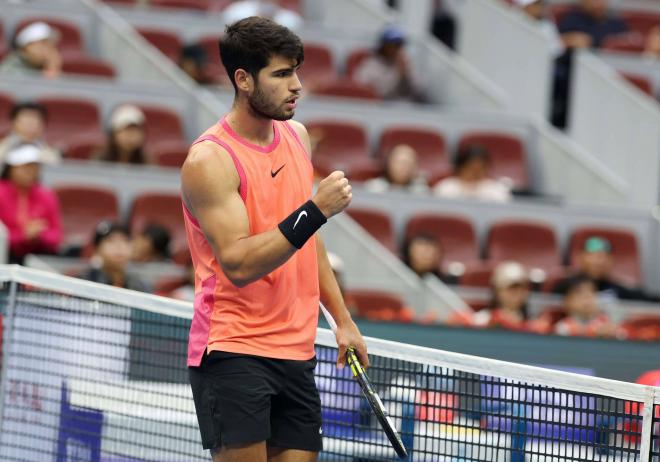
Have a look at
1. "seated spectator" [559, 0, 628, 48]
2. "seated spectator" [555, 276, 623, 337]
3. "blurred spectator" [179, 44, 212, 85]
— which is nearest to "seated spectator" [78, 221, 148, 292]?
"seated spectator" [555, 276, 623, 337]

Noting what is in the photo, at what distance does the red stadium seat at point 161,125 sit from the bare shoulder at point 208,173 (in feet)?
28.9

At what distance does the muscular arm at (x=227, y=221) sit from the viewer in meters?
3.98

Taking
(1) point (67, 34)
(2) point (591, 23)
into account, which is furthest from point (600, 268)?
(1) point (67, 34)

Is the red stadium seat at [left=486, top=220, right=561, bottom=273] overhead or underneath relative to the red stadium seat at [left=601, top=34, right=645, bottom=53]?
underneath

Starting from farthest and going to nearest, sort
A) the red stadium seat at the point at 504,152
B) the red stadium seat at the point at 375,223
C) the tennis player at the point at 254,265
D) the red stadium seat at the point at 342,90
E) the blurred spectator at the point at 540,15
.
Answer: the blurred spectator at the point at 540,15 → the red stadium seat at the point at 342,90 → the red stadium seat at the point at 504,152 → the red stadium seat at the point at 375,223 → the tennis player at the point at 254,265

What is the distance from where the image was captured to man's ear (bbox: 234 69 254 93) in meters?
4.16

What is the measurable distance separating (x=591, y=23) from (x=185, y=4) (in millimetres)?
4897

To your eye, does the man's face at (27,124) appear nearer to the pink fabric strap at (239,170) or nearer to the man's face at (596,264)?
the man's face at (596,264)

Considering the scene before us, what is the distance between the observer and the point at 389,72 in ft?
48.3

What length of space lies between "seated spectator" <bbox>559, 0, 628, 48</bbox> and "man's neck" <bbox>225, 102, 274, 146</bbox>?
41.4ft

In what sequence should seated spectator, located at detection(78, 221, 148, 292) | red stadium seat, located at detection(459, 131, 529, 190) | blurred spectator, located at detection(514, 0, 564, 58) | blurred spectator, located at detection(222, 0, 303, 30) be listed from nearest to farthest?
seated spectator, located at detection(78, 221, 148, 292) → red stadium seat, located at detection(459, 131, 529, 190) → blurred spectator, located at detection(222, 0, 303, 30) → blurred spectator, located at detection(514, 0, 564, 58)

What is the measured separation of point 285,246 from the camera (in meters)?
3.96

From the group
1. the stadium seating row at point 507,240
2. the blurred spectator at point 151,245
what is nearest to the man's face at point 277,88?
the blurred spectator at point 151,245

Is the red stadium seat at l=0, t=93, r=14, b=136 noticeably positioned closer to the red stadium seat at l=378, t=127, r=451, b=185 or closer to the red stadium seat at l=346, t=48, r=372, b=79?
the red stadium seat at l=378, t=127, r=451, b=185
